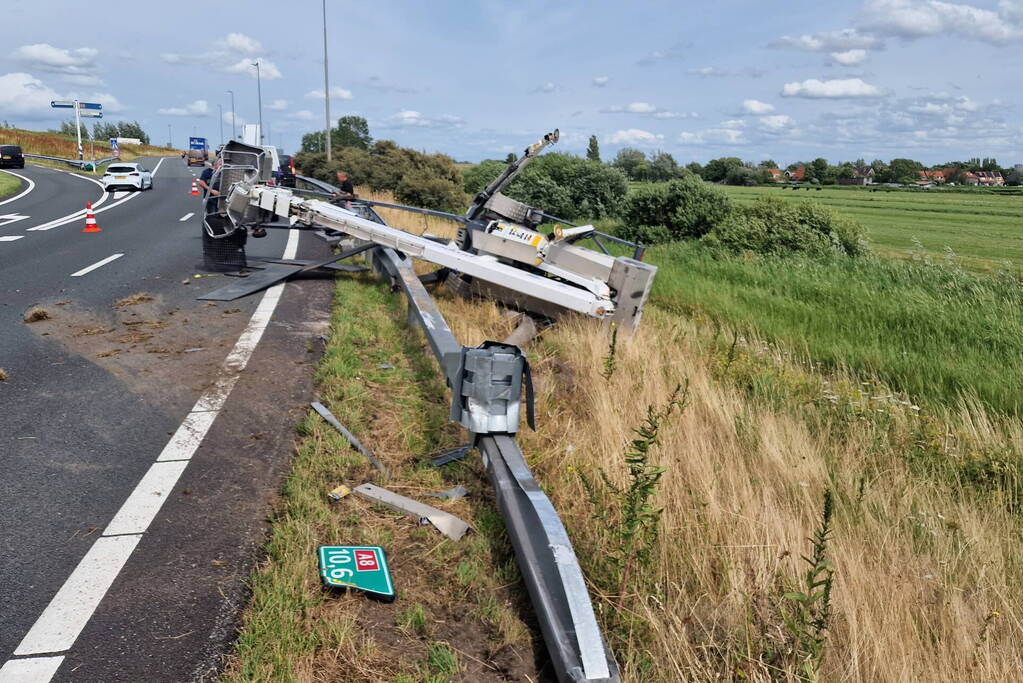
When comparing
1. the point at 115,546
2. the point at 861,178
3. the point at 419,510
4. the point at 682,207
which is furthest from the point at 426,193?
the point at 861,178

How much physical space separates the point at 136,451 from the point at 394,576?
6.69 ft

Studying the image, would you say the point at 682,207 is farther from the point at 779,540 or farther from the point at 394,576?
the point at 394,576

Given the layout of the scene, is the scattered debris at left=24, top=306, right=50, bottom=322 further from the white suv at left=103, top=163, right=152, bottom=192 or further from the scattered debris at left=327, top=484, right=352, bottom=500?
the white suv at left=103, top=163, right=152, bottom=192

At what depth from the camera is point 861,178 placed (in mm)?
66625

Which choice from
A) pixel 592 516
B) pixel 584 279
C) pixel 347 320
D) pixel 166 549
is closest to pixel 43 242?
pixel 347 320

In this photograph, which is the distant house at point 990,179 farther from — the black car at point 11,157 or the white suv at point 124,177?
the black car at point 11,157

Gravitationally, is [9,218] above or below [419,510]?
above

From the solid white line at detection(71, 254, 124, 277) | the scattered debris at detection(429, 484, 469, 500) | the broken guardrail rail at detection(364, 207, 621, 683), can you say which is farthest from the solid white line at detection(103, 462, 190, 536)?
the solid white line at detection(71, 254, 124, 277)

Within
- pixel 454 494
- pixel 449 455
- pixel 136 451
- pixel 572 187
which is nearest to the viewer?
pixel 454 494

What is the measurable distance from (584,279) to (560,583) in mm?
5574

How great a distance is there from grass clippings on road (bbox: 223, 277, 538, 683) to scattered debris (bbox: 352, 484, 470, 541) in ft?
0.15

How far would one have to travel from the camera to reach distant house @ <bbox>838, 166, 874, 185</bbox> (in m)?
66.2

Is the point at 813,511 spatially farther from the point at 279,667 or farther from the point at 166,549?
the point at 166,549

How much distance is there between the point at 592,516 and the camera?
379 centimetres
